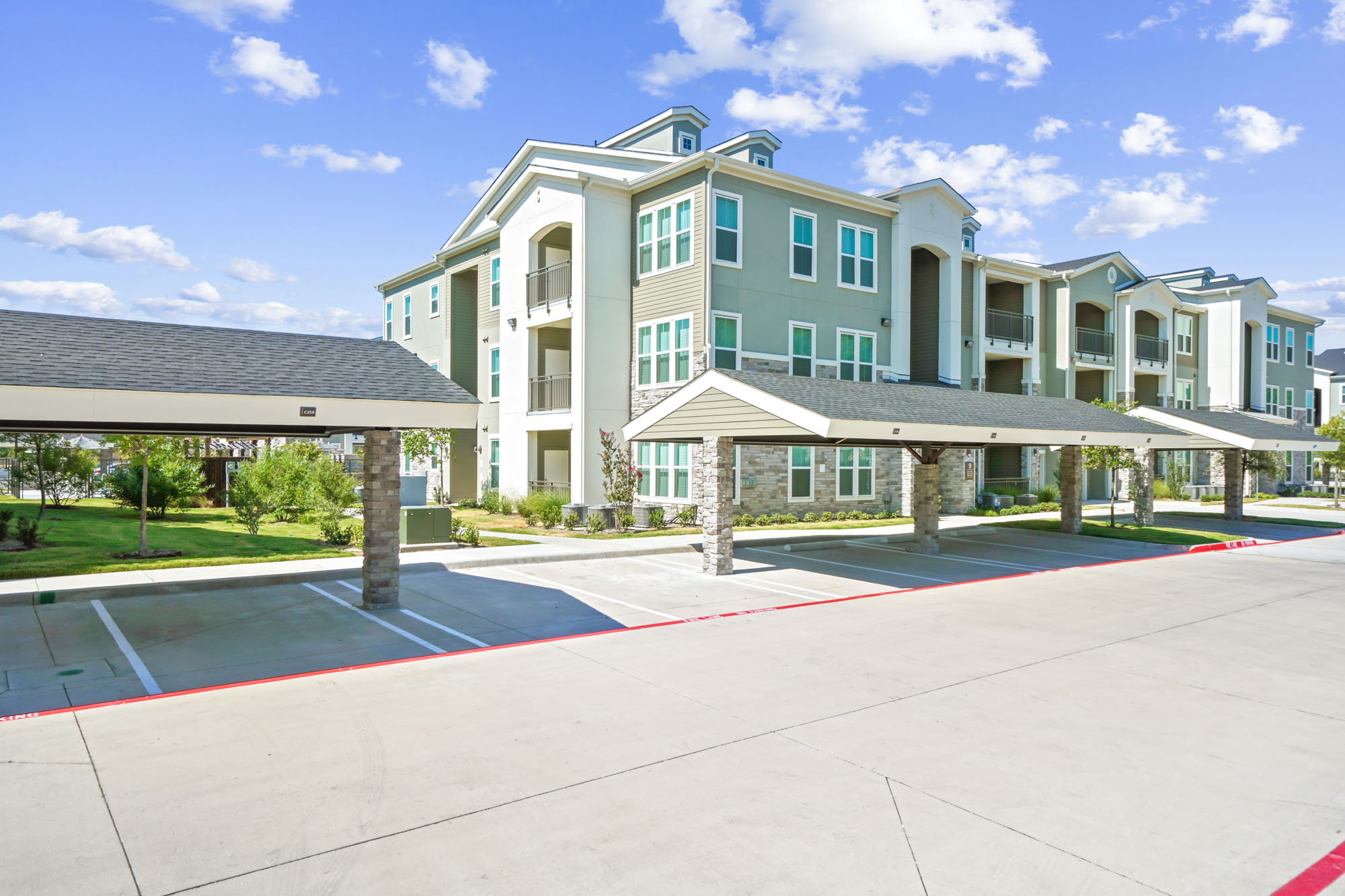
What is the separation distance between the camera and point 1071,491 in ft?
79.3

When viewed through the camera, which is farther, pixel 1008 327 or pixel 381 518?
pixel 1008 327

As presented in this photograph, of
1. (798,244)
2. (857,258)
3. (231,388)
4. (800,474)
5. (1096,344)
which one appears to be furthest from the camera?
(1096,344)

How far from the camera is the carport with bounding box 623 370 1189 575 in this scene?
48.5ft

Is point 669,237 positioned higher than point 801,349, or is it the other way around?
point 669,237

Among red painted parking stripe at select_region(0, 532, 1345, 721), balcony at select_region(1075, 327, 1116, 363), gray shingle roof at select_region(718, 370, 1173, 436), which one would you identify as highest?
balcony at select_region(1075, 327, 1116, 363)

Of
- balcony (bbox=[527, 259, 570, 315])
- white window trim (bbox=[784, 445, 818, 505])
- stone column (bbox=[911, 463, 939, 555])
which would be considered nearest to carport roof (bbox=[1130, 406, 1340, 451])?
stone column (bbox=[911, 463, 939, 555])

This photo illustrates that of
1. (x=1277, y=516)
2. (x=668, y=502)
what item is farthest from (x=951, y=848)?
(x=1277, y=516)

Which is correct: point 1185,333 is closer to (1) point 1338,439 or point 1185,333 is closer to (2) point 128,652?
(1) point 1338,439

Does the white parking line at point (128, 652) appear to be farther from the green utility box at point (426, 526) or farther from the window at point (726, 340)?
the window at point (726, 340)

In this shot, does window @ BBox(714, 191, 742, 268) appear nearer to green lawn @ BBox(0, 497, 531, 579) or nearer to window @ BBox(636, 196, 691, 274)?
window @ BBox(636, 196, 691, 274)

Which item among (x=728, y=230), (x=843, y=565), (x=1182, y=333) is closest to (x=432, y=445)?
(x=728, y=230)

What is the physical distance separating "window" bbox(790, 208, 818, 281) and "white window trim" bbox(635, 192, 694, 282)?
224 cm

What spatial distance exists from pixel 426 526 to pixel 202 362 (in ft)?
27.5

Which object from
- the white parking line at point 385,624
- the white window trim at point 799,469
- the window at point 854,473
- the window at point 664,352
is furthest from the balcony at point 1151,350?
the white parking line at point 385,624
